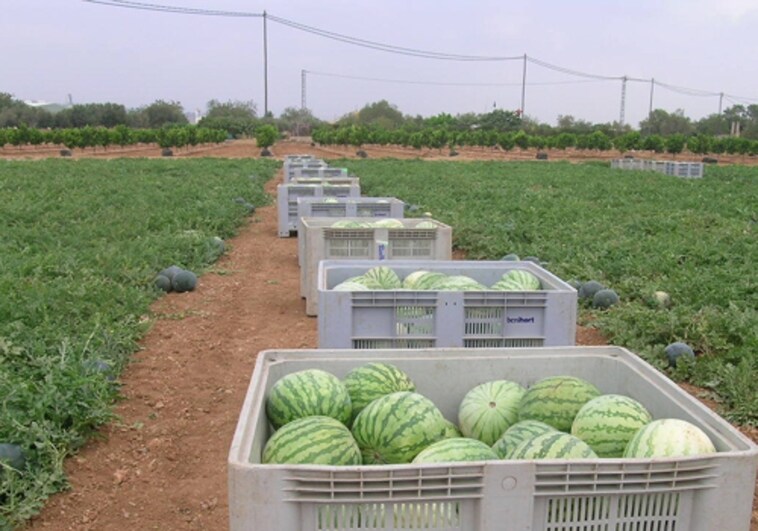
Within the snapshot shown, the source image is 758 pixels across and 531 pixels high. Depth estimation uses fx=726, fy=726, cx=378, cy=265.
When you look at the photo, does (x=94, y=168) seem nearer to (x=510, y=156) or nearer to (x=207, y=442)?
(x=207, y=442)

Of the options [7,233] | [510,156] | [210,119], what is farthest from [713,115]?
[7,233]

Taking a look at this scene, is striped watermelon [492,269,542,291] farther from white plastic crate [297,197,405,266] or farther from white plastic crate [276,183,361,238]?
white plastic crate [276,183,361,238]

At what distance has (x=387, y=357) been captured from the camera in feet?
9.71

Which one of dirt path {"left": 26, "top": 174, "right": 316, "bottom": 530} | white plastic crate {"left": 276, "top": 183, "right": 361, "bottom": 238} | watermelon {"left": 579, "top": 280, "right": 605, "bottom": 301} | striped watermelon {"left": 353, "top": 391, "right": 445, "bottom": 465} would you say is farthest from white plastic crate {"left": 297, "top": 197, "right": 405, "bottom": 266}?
striped watermelon {"left": 353, "top": 391, "right": 445, "bottom": 465}

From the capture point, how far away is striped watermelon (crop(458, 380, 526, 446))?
273 cm

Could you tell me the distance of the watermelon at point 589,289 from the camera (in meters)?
8.09

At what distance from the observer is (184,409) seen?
17.4 feet

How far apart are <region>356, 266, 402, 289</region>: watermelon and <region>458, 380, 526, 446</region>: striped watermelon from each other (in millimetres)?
1788

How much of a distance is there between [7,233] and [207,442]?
303 inches

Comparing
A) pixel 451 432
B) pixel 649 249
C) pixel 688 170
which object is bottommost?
pixel 649 249

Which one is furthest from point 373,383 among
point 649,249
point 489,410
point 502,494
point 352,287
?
point 649,249

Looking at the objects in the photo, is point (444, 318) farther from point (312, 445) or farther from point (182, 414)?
point (182, 414)

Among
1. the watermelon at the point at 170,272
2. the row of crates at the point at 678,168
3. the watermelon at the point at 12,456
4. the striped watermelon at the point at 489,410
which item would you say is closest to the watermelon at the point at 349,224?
the watermelon at the point at 170,272

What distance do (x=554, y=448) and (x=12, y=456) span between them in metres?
3.03
